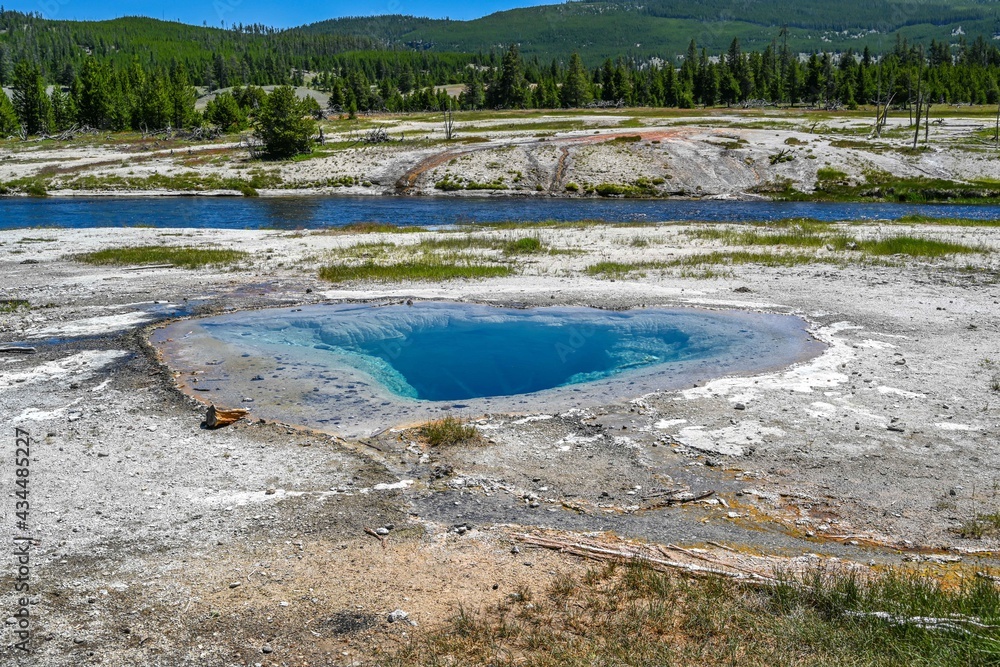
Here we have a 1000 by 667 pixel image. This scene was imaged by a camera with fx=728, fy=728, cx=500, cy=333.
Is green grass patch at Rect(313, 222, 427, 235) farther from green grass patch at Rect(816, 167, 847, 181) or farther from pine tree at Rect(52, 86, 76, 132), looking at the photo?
pine tree at Rect(52, 86, 76, 132)

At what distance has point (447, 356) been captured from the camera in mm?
16297

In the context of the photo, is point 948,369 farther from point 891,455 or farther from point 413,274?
point 413,274

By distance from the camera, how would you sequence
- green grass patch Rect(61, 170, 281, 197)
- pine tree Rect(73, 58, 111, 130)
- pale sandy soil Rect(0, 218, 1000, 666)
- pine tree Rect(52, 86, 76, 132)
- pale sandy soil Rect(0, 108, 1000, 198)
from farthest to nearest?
pine tree Rect(52, 86, 76, 132) < pine tree Rect(73, 58, 111, 130) < green grass patch Rect(61, 170, 281, 197) < pale sandy soil Rect(0, 108, 1000, 198) < pale sandy soil Rect(0, 218, 1000, 666)

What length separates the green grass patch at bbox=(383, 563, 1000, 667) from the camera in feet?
18.1

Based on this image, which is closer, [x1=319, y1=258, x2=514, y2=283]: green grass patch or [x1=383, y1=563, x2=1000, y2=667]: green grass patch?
[x1=383, y1=563, x2=1000, y2=667]: green grass patch

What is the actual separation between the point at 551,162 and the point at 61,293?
161 feet

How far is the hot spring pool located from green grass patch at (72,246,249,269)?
8706 millimetres

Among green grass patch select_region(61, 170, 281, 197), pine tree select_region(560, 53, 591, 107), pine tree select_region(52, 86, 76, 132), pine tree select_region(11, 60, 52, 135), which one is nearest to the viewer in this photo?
green grass patch select_region(61, 170, 281, 197)

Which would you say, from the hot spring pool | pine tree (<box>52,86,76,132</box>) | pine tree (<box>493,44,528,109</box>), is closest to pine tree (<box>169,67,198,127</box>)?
pine tree (<box>52,86,76,132</box>)

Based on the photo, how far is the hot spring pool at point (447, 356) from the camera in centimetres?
1265

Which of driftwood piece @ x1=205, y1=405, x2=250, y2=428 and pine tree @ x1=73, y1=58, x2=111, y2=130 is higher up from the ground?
pine tree @ x1=73, y1=58, x2=111, y2=130

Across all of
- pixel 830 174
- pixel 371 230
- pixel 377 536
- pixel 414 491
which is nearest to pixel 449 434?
pixel 414 491

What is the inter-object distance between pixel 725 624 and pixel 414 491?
4221 mm

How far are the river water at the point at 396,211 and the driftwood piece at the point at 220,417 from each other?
1193 inches
